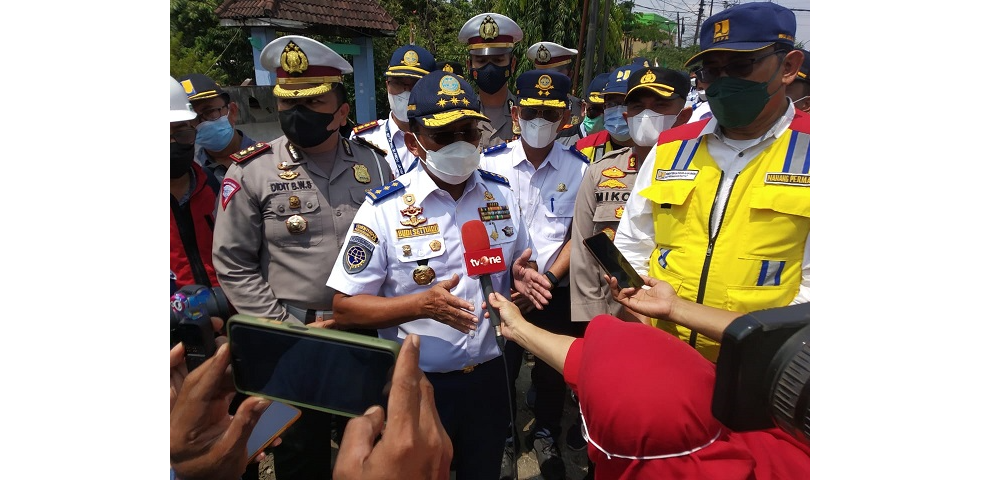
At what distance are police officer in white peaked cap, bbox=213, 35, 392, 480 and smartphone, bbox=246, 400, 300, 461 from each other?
905mm

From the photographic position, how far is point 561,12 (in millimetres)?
14109

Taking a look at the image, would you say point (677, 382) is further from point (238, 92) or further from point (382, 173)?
point (238, 92)

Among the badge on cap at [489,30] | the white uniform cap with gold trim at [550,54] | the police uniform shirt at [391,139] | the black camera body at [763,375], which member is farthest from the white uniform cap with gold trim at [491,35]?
the black camera body at [763,375]

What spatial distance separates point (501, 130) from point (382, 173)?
6.29 feet

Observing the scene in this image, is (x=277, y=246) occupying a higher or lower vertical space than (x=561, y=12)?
lower

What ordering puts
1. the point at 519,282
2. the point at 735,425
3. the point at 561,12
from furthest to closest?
the point at 561,12, the point at 519,282, the point at 735,425

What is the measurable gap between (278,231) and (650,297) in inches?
72.1

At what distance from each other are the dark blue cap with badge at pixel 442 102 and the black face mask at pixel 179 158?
4.69ft

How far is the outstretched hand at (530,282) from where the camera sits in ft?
7.93

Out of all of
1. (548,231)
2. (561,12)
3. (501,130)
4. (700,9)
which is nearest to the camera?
(548,231)

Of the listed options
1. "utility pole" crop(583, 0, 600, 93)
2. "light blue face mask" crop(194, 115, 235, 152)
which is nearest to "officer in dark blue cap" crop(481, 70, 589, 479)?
"light blue face mask" crop(194, 115, 235, 152)

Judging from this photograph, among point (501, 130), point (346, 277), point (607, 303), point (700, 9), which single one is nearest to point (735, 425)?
point (346, 277)

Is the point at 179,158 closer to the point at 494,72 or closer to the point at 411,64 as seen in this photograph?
the point at 411,64

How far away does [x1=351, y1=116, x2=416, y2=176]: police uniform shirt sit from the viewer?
419cm
